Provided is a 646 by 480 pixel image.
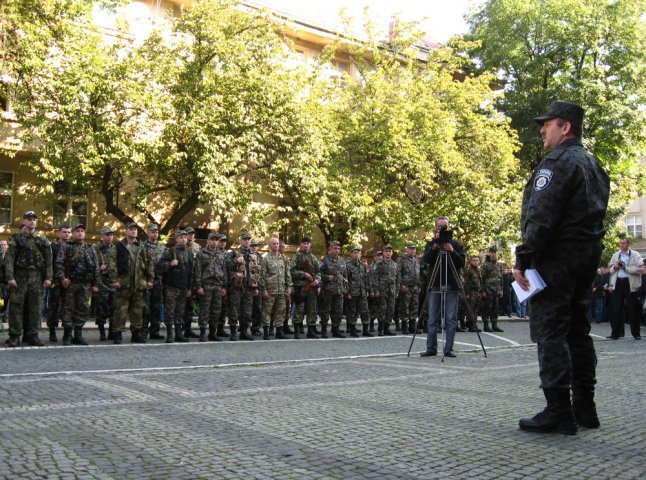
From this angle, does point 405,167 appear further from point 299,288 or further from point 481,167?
point 299,288

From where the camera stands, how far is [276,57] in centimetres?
2283

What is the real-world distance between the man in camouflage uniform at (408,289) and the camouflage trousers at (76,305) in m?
7.94

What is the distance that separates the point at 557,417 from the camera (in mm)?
4727

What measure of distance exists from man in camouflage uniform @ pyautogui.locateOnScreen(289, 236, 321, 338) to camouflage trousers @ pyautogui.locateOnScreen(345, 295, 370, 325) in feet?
4.56

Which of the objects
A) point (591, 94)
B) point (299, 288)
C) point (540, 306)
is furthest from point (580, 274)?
point (591, 94)

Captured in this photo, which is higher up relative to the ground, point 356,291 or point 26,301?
point 356,291

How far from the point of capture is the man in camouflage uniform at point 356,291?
53.3 ft

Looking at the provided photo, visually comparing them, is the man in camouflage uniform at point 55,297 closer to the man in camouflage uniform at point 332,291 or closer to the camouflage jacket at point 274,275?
the camouflage jacket at point 274,275

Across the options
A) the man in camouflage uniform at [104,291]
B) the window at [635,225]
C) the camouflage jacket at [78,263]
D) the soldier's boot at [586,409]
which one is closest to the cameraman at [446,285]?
the soldier's boot at [586,409]

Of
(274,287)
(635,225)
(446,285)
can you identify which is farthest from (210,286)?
(635,225)

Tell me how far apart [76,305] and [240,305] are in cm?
324

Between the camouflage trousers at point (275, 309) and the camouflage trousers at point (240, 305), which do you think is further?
the camouflage trousers at point (275, 309)

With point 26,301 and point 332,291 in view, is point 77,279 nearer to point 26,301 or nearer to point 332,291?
point 26,301

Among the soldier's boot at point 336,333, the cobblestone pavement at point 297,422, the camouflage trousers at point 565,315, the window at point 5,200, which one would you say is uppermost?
the window at point 5,200
